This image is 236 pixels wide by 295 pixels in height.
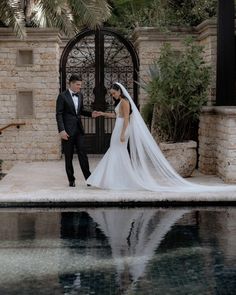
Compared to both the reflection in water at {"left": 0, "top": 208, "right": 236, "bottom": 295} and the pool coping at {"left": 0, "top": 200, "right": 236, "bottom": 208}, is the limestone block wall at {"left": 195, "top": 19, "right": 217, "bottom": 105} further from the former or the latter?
the reflection in water at {"left": 0, "top": 208, "right": 236, "bottom": 295}

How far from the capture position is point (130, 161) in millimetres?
12336

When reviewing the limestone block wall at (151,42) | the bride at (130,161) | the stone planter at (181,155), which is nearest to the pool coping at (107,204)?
the bride at (130,161)

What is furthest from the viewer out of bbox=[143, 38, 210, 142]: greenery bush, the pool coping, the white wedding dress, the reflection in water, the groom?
bbox=[143, 38, 210, 142]: greenery bush

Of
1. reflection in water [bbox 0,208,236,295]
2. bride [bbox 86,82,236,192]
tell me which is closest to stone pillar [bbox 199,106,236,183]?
bride [bbox 86,82,236,192]

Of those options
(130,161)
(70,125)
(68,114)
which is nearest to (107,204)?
(130,161)

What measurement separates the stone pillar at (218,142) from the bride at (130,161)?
2.82 feet

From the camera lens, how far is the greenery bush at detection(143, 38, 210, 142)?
43.7 feet

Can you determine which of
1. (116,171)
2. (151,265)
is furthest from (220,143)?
(151,265)

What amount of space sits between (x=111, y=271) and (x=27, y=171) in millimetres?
8093

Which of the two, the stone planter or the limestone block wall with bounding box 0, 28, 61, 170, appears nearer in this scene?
the stone planter

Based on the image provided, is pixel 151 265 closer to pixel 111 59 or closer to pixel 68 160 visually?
pixel 68 160

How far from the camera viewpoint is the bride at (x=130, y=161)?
475 inches

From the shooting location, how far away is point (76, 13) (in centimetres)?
1602

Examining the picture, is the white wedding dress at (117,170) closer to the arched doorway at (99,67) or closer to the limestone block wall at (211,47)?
the limestone block wall at (211,47)
